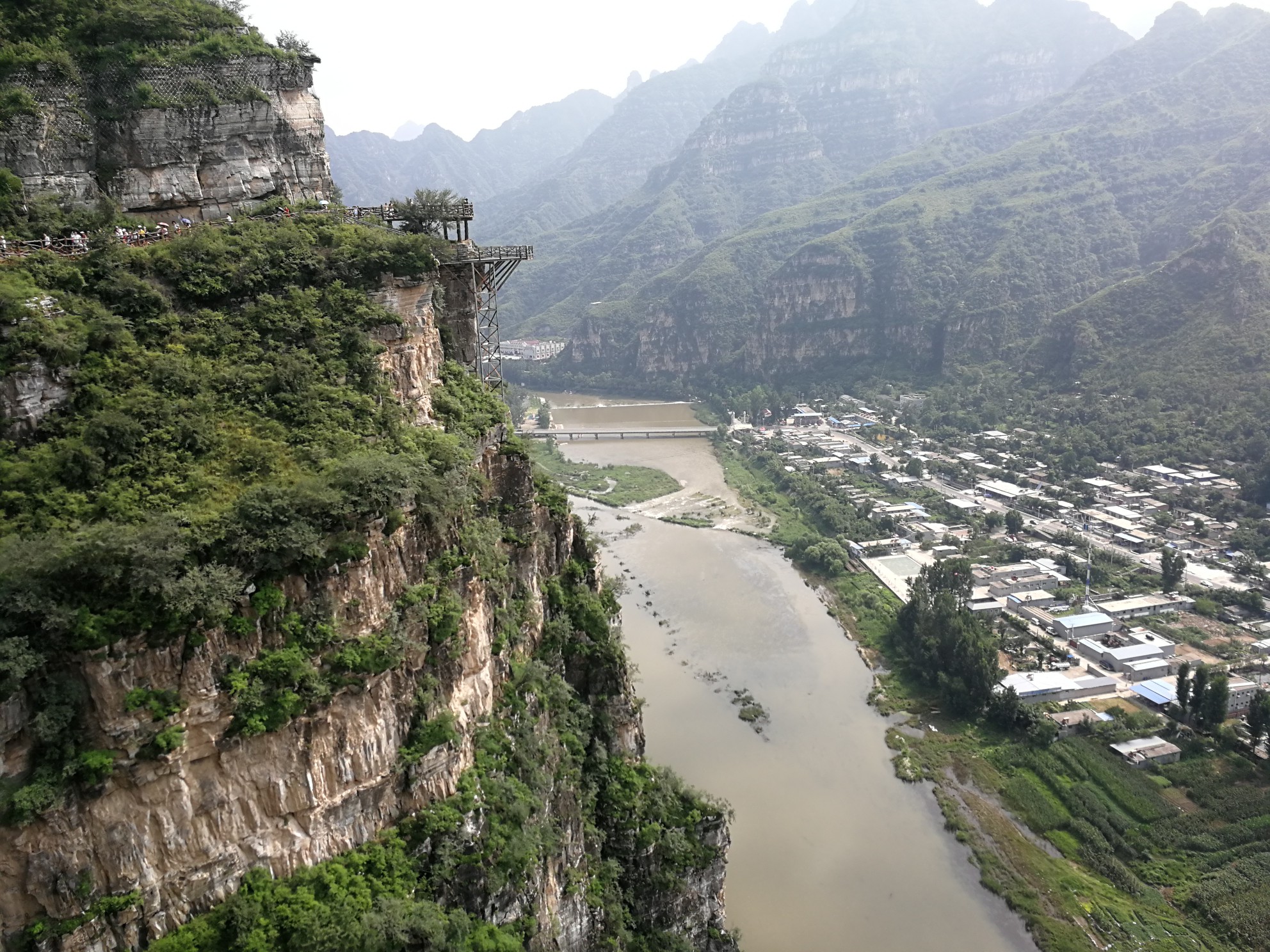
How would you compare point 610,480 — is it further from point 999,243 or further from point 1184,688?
point 999,243

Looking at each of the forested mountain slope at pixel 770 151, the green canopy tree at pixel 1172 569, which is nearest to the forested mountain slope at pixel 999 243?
the forested mountain slope at pixel 770 151

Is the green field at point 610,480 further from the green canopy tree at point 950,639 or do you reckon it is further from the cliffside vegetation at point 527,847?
the cliffside vegetation at point 527,847

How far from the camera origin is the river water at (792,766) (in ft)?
76.0

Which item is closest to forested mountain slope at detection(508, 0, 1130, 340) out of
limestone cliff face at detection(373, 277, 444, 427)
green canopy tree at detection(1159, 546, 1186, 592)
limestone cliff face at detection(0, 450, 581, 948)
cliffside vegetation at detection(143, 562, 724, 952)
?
green canopy tree at detection(1159, 546, 1186, 592)

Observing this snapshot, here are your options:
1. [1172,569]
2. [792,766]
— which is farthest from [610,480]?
[1172,569]

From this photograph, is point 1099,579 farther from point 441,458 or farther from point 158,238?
point 158,238

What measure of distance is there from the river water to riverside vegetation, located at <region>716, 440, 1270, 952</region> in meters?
1.41

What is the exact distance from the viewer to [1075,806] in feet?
90.1

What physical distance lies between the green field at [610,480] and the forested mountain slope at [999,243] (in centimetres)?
5178

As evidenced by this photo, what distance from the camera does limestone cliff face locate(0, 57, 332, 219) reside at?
1547 cm

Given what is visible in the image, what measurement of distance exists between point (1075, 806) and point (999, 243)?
105m

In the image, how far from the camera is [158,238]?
15.3 metres

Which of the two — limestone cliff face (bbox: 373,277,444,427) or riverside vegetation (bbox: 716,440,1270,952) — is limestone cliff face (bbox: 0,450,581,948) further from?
riverside vegetation (bbox: 716,440,1270,952)

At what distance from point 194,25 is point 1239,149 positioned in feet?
438
